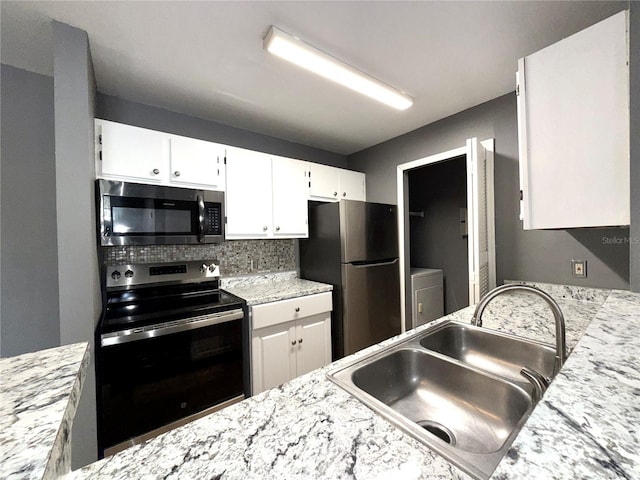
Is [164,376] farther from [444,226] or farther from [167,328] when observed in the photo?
[444,226]

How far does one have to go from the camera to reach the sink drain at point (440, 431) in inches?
32.8

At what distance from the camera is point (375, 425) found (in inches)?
22.3

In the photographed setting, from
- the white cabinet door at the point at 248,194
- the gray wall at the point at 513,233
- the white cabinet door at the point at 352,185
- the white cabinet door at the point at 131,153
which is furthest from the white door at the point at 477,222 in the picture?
the white cabinet door at the point at 131,153

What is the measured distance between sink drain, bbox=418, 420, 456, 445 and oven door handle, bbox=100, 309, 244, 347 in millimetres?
1346

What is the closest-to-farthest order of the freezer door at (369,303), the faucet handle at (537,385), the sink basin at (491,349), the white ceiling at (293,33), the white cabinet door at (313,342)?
1. the faucet handle at (537,385)
2. the sink basin at (491,349)
3. the white ceiling at (293,33)
4. the white cabinet door at (313,342)
5. the freezer door at (369,303)

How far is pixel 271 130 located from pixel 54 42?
161 centimetres

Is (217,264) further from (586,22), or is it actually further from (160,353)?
(586,22)

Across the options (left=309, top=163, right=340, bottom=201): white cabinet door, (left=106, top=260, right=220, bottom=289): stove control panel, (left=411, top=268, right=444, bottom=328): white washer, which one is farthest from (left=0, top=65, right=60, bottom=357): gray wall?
(left=411, top=268, right=444, bottom=328): white washer

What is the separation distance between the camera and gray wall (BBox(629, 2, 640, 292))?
1040 mm

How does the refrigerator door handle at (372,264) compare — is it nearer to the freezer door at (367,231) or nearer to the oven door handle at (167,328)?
the freezer door at (367,231)

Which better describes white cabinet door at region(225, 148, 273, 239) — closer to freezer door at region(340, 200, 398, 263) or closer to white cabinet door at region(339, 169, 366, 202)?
freezer door at region(340, 200, 398, 263)

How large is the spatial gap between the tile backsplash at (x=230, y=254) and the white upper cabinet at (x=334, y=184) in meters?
0.66

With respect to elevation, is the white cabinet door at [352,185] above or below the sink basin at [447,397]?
above

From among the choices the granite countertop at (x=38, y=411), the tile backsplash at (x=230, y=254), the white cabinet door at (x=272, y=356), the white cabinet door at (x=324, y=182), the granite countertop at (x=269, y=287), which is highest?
the white cabinet door at (x=324, y=182)
